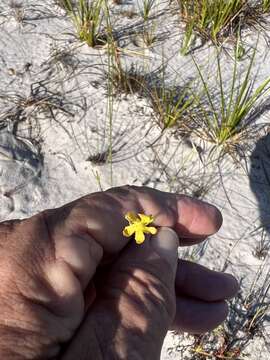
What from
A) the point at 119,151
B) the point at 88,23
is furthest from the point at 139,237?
the point at 88,23

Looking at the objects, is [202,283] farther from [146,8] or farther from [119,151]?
[146,8]

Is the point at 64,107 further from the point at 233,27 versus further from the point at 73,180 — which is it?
the point at 233,27

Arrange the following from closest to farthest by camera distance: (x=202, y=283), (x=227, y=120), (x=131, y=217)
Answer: (x=131, y=217) < (x=202, y=283) < (x=227, y=120)

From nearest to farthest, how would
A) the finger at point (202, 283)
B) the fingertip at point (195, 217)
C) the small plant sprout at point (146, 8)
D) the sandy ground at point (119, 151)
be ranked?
the fingertip at point (195, 217) < the finger at point (202, 283) < the sandy ground at point (119, 151) < the small plant sprout at point (146, 8)

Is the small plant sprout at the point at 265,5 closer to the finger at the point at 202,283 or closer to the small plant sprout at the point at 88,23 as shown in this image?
the small plant sprout at the point at 88,23

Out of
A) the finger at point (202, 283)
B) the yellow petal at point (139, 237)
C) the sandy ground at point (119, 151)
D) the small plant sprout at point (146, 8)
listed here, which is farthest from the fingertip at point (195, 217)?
the small plant sprout at point (146, 8)

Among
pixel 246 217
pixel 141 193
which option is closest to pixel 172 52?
pixel 246 217

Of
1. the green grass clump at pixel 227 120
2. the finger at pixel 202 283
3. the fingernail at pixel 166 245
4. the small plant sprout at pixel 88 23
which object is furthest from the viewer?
the small plant sprout at pixel 88 23
